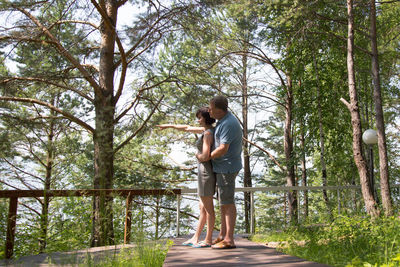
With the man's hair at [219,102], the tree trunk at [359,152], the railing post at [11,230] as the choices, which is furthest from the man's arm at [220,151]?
the tree trunk at [359,152]

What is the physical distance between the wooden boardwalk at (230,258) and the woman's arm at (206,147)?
90 cm

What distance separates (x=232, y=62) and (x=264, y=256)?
41.5 ft

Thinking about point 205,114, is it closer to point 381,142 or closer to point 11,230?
point 11,230

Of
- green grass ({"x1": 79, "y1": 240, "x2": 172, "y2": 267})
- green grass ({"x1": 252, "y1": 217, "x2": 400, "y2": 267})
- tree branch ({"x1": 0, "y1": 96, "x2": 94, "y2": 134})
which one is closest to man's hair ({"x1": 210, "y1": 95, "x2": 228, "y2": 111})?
green grass ({"x1": 79, "y1": 240, "x2": 172, "y2": 267})

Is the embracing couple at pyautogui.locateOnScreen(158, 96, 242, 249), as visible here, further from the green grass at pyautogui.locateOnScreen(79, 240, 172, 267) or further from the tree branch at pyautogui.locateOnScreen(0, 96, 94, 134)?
the tree branch at pyautogui.locateOnScreen(0, 96, 94, 134)

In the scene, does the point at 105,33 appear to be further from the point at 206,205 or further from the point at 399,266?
the point at 399,266

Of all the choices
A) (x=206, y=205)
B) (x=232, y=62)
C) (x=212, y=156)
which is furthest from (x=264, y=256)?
(x=232, y=62)

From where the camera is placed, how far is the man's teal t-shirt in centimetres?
353

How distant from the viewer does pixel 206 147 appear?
3582 millimetres

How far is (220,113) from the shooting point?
3.60 meters

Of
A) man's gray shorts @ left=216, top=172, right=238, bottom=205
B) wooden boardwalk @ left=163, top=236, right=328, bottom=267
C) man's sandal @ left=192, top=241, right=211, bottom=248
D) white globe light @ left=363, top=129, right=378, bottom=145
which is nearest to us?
wooden boardwalk @ left=163, top=236, right=328, bottom=267

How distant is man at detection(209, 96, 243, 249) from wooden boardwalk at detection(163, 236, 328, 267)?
8.7 inches

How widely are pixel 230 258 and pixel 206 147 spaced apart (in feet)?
3.53

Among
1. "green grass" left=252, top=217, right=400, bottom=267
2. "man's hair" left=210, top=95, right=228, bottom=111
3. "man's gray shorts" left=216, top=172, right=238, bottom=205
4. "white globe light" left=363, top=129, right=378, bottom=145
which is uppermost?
"white globe light" left=363, top=129, right=378, bottom=145
